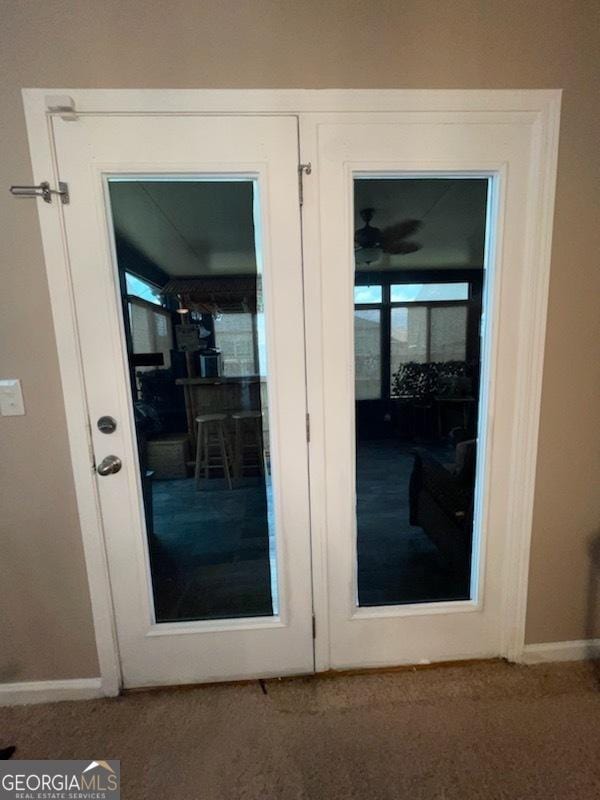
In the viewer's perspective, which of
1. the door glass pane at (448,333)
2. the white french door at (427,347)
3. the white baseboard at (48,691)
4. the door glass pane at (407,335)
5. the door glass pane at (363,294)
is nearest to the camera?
the white french door at (427,347)

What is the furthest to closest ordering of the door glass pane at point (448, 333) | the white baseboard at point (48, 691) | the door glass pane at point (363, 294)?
the door glass pane at point (448, 333) < the white baseboard at point (48, 691) < the door glass pane at point (363, 294)

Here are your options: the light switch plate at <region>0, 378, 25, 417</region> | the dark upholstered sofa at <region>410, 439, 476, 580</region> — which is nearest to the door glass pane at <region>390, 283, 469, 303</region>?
the dark upholstered sofa at <region>410, 439, 476, 580</region>

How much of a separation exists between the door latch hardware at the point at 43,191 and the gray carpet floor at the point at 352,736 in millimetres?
1810

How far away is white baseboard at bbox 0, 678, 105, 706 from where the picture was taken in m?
1.35

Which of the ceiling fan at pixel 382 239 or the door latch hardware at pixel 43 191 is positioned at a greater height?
the door latch hardware at pixel 43 191

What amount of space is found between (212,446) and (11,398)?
0.71 metres

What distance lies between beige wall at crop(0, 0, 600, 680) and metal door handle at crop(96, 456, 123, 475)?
0.14 meters

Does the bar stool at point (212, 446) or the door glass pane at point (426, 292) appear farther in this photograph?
the door glass pane at point (426, 292)

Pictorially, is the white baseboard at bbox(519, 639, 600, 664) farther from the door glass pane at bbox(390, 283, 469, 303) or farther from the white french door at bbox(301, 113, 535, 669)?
the door glass pane at bbox(390, 283, 469, 303)

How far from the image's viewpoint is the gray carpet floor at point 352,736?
1.06m

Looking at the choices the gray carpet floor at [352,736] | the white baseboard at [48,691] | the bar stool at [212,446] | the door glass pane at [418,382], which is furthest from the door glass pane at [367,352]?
the white baseboard at [48,691]

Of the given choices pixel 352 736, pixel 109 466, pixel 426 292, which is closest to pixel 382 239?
pixel 426 292

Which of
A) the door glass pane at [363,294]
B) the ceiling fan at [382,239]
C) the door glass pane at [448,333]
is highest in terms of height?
the ceiling fan at [382,239]

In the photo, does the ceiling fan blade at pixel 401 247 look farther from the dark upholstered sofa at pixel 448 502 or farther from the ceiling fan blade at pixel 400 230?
the dark upholstered sofa at pixel 448 502
